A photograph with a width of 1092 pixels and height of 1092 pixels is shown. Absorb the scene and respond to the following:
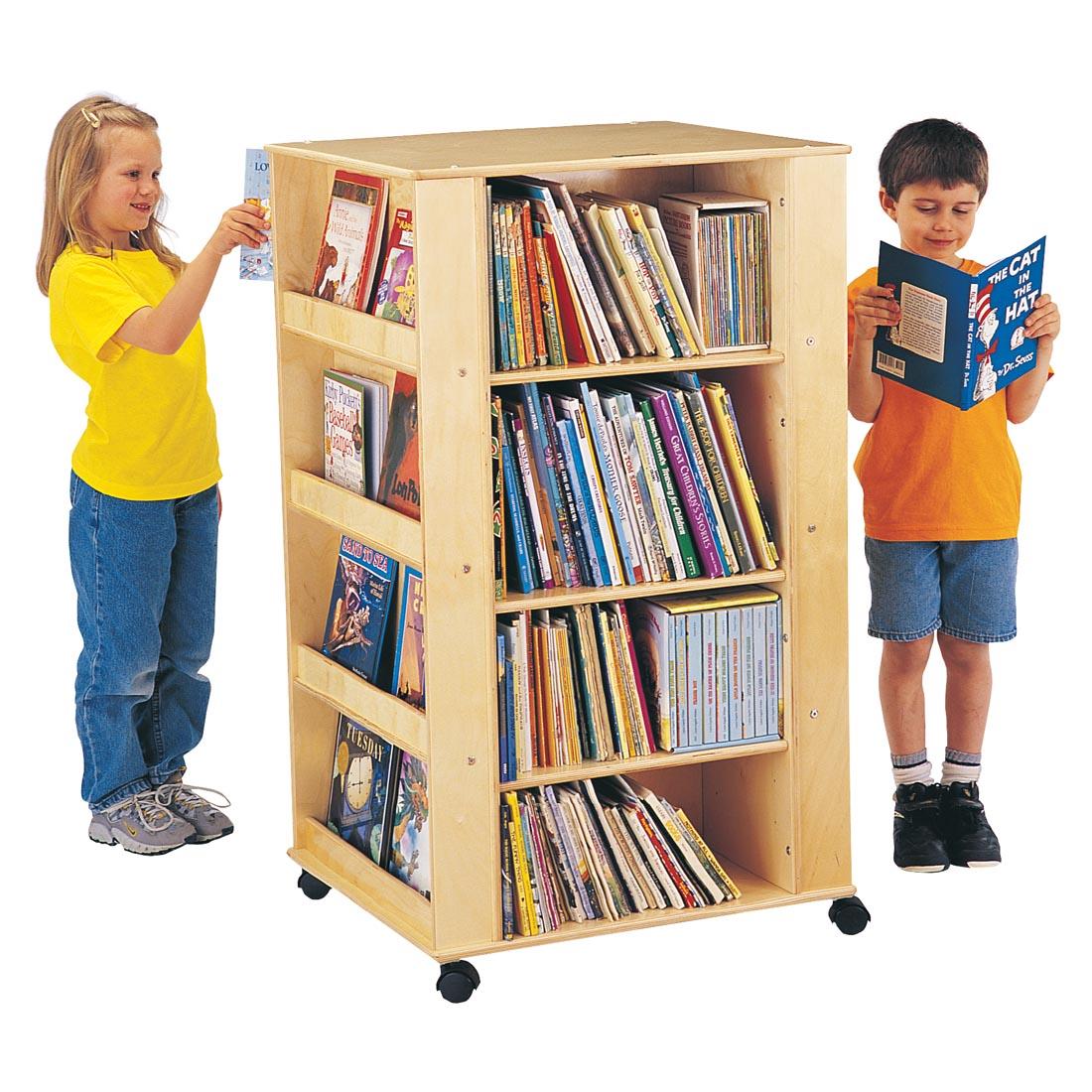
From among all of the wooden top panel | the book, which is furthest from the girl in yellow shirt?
the wooden top panel

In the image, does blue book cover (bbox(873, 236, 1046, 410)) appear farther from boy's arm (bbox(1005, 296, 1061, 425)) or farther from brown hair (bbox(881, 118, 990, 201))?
brown hair (bbox(881, 118, 990, 201))

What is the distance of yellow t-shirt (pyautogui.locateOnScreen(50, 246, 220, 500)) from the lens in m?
4.76

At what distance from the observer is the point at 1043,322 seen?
15.4ft

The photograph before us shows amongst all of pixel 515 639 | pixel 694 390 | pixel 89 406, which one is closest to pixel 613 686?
pixel 515 639

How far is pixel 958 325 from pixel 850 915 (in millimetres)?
1084

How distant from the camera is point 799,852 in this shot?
457 cm

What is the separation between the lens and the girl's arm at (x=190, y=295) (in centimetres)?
461

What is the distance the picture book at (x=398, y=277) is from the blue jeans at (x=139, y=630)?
823 mm

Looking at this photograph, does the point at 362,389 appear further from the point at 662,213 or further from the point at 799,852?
the point at 799,852

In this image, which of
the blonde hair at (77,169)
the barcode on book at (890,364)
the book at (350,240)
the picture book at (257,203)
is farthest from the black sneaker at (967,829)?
the blonde hair at (77,169)

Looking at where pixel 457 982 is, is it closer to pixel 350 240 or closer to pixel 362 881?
pixel 362 881

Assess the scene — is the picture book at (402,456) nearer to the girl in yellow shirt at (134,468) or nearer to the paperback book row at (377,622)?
the paperback book row at (377,622)

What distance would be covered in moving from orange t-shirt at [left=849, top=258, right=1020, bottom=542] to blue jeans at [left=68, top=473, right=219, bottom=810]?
1.34 metres

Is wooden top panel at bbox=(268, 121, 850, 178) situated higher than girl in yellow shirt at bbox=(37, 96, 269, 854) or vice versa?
wooden top panel at bbox=(268, 121, 850, 178)
